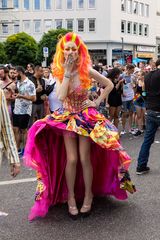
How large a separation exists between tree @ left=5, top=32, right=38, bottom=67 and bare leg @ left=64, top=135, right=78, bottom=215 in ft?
147

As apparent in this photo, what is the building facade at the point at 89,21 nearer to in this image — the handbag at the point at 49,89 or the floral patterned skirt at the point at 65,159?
the handbag at the point at 49,89

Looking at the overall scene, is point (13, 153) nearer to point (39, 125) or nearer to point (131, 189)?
point (39, 125)

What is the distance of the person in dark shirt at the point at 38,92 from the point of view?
30.0ft

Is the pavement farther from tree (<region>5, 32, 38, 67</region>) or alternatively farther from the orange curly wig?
tree (<region>5, 32, 38, 67</region>)

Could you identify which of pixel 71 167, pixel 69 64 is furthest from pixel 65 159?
pixel 69 64

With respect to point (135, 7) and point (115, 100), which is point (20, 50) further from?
point (115, 100)

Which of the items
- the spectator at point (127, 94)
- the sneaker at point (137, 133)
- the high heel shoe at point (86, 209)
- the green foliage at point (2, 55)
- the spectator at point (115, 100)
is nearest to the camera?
the high heel shoe at point (86, 209)

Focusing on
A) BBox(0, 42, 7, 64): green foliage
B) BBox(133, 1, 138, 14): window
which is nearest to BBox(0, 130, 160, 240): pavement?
BBox(0, 42, 7, 64): green foliage

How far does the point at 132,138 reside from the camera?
9.91 meters

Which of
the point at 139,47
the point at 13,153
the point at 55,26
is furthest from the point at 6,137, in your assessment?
the point at 139,47

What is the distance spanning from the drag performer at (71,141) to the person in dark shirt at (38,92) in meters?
4.56

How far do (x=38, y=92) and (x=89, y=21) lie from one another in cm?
5276

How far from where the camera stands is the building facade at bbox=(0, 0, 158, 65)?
5900cm

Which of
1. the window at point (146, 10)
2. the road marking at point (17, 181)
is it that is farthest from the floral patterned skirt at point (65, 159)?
the window at point (146, 10)
